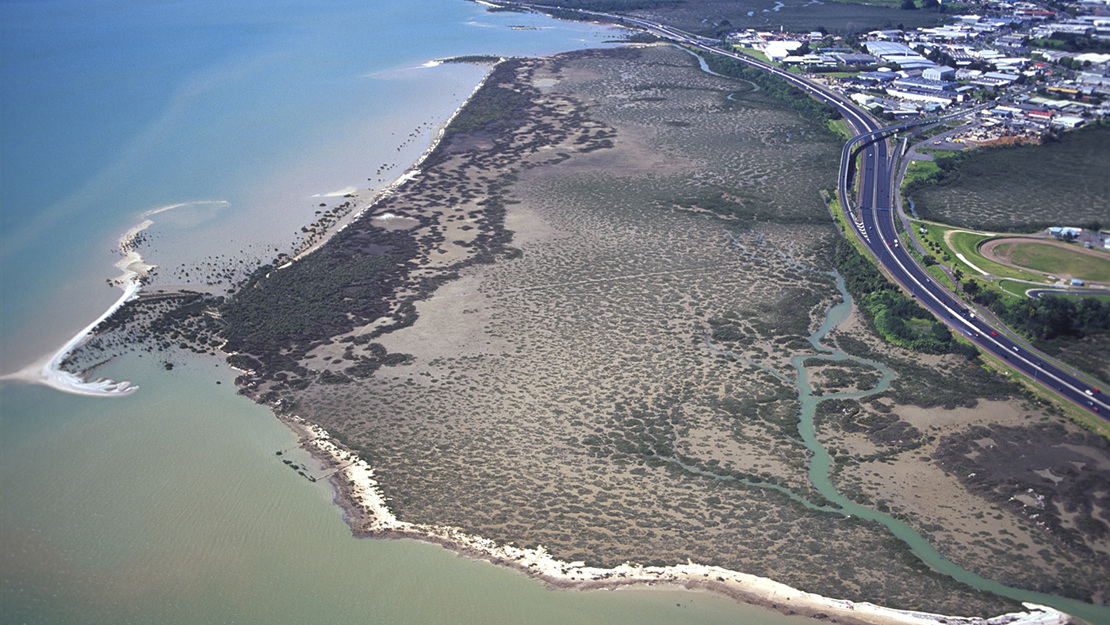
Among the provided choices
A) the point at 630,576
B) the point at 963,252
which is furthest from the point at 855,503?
the point at 963,252

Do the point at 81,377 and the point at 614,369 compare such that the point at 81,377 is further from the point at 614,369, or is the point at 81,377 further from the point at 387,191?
the point at 387,191

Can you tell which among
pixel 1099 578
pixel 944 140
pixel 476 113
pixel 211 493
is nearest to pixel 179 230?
pixel 211 493

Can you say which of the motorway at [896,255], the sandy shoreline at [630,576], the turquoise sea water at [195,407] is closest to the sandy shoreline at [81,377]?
the turquoise sea water at [195,407]

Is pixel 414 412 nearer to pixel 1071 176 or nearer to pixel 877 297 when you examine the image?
pixel 877 297

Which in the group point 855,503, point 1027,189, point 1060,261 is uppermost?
point 1027,189

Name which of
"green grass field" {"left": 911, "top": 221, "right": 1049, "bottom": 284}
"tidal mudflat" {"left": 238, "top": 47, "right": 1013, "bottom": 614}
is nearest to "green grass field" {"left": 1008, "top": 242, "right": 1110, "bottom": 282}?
"green grass field" {"left": 911, "top": 221, "right": 1049, "bottom": 284}

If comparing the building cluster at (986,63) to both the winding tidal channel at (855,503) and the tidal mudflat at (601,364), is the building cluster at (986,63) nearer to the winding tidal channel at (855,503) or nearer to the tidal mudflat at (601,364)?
the tidal mudflat at (601,364)

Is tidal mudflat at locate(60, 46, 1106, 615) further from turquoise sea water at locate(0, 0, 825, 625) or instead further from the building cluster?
the building cluster
